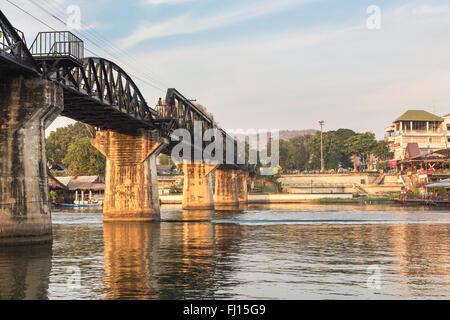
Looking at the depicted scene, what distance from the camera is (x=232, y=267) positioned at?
97.3ft

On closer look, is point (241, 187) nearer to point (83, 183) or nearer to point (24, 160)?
point (83, 183)

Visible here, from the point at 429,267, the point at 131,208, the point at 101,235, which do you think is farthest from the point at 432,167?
the point at 429,267

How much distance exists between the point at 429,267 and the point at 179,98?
58243 millimetres

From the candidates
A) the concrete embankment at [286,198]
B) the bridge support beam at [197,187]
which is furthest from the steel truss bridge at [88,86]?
the concrete embankment at [286,198]

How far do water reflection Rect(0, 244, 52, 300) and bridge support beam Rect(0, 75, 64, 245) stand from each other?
4.82 ft

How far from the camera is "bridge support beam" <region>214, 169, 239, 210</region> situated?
504 feet

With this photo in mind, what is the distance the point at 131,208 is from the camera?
6962cm

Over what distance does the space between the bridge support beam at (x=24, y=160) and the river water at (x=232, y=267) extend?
Answer: 1.67 m

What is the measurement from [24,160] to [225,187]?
120 metres

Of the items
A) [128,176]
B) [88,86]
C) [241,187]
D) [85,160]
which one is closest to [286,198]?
[241,187]

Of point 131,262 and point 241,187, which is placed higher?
point 241,187

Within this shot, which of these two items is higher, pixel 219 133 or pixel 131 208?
pixel 219 133

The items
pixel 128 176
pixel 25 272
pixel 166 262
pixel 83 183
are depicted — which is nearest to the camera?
pixel 25 272
